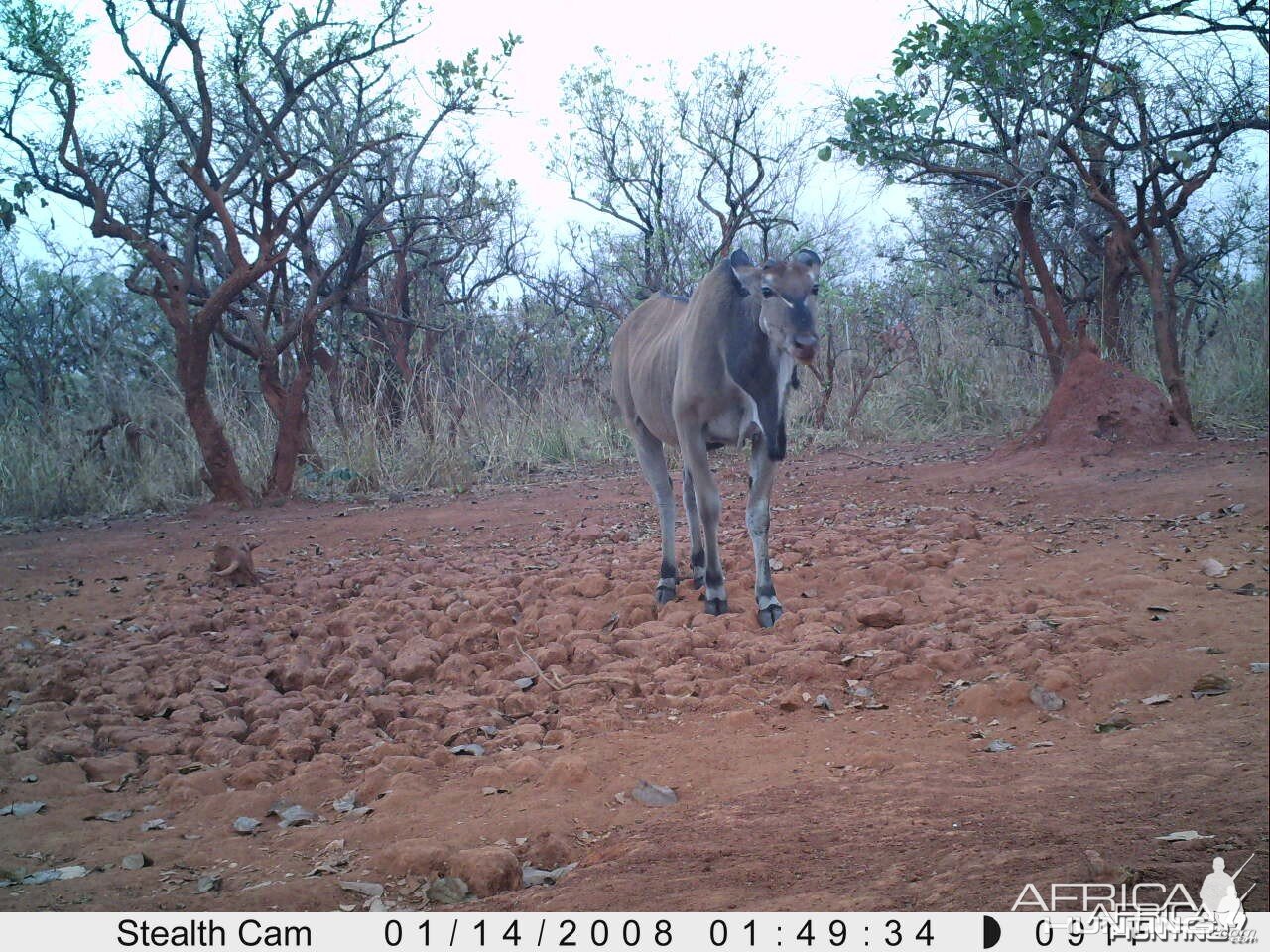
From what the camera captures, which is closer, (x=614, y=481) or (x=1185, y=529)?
(x=1185, y=529)

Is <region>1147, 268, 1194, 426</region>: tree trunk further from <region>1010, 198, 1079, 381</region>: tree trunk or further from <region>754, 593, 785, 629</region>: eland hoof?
<region>754, 593, 785, 629</region>: eland hoof

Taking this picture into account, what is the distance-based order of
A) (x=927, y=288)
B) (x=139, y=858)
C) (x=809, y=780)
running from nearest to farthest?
1. (x=139, y=858)
2. (x=809, y=780)
3. (x=927, y=288)

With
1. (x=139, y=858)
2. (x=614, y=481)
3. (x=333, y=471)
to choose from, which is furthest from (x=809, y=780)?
(x=333, y=471)

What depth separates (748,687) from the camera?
429 cm

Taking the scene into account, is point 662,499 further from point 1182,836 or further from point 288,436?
point 288,436

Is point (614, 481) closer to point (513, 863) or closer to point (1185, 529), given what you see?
point (1185, 529)

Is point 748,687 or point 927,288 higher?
point 927,288

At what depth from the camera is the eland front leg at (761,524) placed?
5.27 meters

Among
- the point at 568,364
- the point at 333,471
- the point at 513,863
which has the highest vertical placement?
the point at 568,364

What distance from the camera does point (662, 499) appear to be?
20.9 feet

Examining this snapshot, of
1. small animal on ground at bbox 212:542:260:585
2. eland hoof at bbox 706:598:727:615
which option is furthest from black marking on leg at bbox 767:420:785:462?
small animal on ground at bbox 212:542:260:585

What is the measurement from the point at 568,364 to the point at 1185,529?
10.6 meters

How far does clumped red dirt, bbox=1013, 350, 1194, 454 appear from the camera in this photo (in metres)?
8.83

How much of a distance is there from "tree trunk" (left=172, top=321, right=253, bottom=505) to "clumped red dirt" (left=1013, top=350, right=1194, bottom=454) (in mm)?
7820
